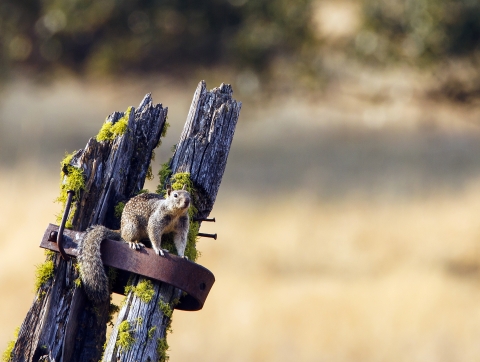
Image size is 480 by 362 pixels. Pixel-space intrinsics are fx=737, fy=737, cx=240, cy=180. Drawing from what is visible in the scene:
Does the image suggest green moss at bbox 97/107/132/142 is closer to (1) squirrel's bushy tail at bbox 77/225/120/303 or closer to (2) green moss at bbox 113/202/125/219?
(2) green moss at bbox 113/202/125/219

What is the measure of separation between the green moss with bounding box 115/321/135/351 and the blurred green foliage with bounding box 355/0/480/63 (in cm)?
1586

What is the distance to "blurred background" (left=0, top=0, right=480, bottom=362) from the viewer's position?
11500 millimetres

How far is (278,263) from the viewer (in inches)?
533

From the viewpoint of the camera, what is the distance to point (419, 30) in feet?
58.8

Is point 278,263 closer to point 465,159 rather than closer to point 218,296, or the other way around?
point 218,296

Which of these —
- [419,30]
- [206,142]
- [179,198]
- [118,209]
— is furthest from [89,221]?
[419,30]

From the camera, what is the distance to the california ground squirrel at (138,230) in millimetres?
3441

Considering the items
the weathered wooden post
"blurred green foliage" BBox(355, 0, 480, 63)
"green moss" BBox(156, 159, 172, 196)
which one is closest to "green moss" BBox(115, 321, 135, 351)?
the weathered wooden post

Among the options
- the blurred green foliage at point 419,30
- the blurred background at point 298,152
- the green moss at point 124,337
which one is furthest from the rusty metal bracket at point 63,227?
the blurred green foliage at point 419,30

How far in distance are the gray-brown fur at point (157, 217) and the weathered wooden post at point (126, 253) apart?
0.08 metres

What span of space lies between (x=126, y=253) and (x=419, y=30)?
1577 cm

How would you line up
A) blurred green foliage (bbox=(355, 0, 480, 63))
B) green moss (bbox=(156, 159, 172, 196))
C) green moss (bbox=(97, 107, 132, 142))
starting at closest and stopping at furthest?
green moss (bbox=(97, 107, 132, 142))
green moss (bbox=(156, 159, 172, 196))
blurred green foliage (bbox=(355, 0, 480, 63))

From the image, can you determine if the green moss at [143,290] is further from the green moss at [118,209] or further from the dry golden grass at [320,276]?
the dry golden grass at [320,276]

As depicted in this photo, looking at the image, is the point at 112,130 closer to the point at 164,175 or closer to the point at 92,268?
the point at 164,175
